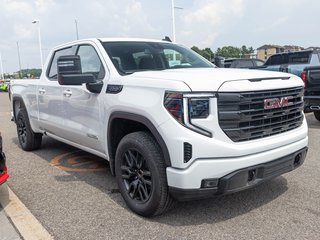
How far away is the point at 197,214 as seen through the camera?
3648mm

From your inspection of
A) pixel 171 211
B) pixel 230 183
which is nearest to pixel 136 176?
pixel 171 211

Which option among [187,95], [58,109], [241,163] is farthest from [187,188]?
[58,109]

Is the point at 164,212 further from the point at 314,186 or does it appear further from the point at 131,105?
the point at 314,186

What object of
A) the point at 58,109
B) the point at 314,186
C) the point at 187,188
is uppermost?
the point at 58,109

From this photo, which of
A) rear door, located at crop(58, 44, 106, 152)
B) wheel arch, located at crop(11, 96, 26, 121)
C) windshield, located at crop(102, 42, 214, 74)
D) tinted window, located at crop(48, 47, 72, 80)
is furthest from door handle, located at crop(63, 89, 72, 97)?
wheel arch, located at crop(11, 96, 26, 121)

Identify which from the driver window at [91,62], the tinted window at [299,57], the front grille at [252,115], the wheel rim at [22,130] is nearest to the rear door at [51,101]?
the driver window at [91,62]

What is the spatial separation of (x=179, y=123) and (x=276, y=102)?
1030mm

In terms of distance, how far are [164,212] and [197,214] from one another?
0.36 meters

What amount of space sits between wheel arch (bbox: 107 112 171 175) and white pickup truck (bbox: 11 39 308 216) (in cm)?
1

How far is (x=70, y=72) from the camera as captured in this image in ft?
13.1

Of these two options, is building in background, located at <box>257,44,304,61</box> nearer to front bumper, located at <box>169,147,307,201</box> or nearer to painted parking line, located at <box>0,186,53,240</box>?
front bumper, located at <box>169,147,307,201</box>

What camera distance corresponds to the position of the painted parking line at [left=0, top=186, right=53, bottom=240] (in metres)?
3.30

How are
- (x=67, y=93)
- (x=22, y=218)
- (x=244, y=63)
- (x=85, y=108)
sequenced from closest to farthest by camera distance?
(x=22, y=218)
(x=85, y=108)
(x=67, y=93)
(x=244, y=63)

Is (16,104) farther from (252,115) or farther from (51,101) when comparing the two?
(252,115)
